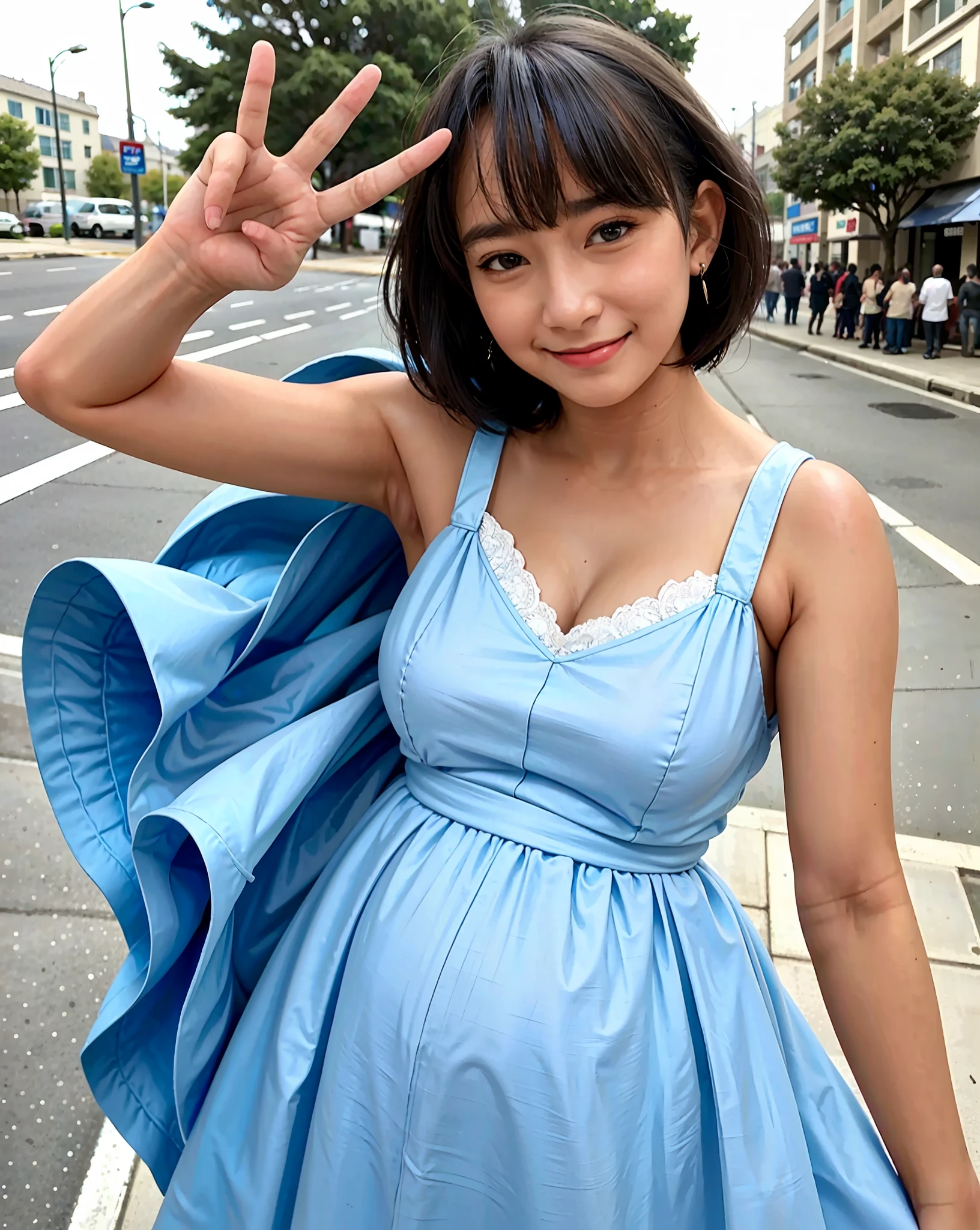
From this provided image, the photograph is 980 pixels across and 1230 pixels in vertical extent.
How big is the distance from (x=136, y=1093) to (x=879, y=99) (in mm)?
24196

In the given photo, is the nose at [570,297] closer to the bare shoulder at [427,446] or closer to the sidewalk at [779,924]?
the bare shoulder at [427,446]

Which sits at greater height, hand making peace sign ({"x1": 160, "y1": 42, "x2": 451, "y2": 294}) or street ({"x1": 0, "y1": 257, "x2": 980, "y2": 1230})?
hand making peace sign ({"x1": 160, "y1": 42, "x2": 451, "y2": 294})

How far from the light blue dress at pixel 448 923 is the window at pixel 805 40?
46.2 meters

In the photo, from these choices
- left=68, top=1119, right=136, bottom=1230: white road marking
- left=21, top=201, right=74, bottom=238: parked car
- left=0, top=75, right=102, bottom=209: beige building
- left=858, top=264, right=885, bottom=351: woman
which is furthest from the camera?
left=0, top=75, right=102, bottom=209: beige building

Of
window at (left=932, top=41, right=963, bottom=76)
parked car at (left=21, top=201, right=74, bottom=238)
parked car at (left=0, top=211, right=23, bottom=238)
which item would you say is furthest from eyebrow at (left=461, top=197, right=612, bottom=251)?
parked car at (left=21, top=201, right=74, bottom=238)

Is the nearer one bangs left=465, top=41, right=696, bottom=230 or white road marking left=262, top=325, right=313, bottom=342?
bangs left=465, top=41, right=696, bottom=230

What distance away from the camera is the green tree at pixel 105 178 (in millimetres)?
70375

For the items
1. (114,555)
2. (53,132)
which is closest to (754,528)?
(114,555)

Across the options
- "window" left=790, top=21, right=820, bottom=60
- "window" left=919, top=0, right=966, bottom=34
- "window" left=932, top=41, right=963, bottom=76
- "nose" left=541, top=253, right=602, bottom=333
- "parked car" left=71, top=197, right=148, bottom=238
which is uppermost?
"window" left=790, top=21, right=820, bottom=60

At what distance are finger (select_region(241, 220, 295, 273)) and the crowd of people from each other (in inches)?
548

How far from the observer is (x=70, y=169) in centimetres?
7619

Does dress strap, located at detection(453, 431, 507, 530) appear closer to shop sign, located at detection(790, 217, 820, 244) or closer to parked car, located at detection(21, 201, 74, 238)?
shop sign, located at detection(790, 217, 820, 244)

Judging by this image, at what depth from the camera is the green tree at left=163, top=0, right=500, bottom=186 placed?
40.7 metres

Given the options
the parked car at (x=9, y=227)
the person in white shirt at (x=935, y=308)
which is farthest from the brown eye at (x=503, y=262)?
the parked car at (x=9, y=227)
